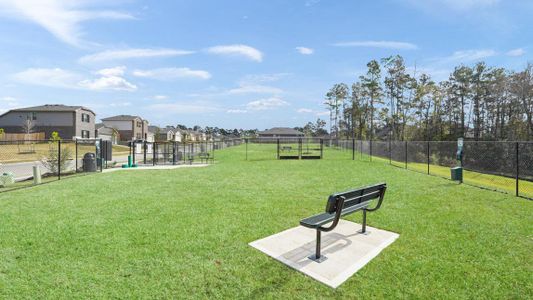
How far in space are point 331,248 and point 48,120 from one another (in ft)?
197

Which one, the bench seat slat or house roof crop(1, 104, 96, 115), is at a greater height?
house roof crop(1, 104, 96, 115)

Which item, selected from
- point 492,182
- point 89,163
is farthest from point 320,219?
point 492,182

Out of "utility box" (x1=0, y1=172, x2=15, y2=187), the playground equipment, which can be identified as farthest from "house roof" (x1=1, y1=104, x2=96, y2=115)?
"utility box" (x1=0, y1=172, x2=15, y2=187)

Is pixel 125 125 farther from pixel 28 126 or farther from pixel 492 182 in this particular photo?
pixel 492 182

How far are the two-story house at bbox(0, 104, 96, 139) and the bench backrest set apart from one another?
5599 cm

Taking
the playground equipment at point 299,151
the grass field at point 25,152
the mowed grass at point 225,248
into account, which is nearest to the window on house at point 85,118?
the grass field at point 25,152

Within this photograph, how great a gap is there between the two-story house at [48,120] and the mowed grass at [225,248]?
48.8 m

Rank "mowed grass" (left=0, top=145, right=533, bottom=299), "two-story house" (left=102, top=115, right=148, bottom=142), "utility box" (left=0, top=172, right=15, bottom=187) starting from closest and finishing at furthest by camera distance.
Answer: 1. "mowed grass" (left=0, top=145, right=533, bottom=299)
2. "utility box" (left=0, top=172, right=15, bottom=187)
3. "two-story house" (left=102, top=115, right=148, bottom=142)

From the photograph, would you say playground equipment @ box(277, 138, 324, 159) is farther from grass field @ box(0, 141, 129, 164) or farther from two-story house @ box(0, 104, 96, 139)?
two-story house @ box(0, 104, 96, 139)

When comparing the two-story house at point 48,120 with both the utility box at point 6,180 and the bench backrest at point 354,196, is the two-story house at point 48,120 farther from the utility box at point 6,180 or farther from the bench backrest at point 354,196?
the bench backrest at point 354,196

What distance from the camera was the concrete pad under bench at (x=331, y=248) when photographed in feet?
12.0

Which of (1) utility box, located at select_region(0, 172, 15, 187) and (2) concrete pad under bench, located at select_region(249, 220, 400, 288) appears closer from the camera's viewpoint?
(2) concrete pad under bench, located at select_region(249, 220, 400, 288)

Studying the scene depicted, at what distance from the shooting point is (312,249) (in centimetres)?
439

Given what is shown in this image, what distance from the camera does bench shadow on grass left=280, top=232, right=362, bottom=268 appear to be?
4.00 metres
